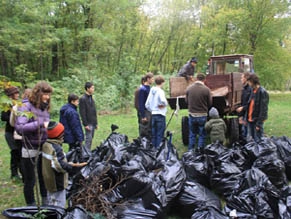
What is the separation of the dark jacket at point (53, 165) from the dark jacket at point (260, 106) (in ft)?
10.7

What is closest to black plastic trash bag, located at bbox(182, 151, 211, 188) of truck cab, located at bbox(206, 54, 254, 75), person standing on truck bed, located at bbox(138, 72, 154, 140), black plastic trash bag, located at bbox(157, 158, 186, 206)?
black plastic trash bag, located at bbox(157, 158, 186, 206)

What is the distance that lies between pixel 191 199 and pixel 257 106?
2.29 metres

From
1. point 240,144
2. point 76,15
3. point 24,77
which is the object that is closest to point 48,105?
point 240,144

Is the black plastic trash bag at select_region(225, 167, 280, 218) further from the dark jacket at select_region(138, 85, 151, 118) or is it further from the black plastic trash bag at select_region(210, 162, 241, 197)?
the dark jacket at select_region(138, 85, 151, 118)

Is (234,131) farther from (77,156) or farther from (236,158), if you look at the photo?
(77,156)

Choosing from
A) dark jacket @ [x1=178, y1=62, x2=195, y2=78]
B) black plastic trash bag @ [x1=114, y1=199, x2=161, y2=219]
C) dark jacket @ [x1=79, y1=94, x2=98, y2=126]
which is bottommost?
black plastic trash bag @ [x1=114, y1=199, x2=161, y2=219]

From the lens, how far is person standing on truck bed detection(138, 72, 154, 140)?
504cm

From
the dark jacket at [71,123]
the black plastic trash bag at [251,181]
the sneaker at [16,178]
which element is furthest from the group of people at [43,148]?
the black plastic trash bag at [251,181]

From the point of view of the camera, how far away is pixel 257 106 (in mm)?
4520

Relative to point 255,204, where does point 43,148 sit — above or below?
above

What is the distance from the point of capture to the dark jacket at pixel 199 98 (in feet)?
15.4

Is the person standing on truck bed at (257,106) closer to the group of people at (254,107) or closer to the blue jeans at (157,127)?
the group of people at (254,107)

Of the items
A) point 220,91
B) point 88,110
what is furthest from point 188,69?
point 88,110

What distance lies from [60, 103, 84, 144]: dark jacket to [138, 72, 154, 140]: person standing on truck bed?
1.40 meters
